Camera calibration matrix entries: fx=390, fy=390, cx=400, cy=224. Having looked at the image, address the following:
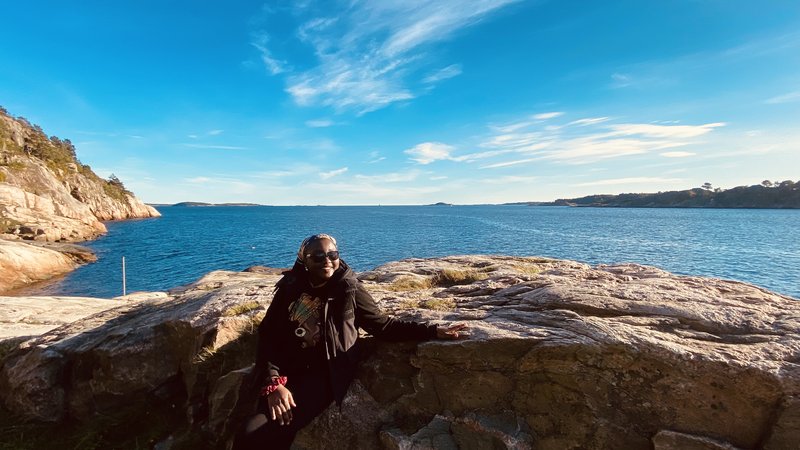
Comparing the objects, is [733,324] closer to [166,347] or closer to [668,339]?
[668,339]

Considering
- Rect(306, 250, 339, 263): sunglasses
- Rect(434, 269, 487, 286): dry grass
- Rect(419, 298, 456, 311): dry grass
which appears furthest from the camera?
Rect(434, 269, 487, 286): dry grass

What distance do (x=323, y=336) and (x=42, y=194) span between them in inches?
4103

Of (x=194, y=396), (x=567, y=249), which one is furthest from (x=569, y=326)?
(x=567, y=249)

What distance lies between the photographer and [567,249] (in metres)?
70.0

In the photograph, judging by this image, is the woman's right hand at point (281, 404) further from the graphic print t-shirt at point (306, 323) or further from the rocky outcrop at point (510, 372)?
the rocky outcrop at point (510, 372)

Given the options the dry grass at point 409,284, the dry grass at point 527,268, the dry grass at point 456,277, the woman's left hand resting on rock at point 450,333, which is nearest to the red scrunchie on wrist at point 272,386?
the woman's left hand resting on rock at point 450,333

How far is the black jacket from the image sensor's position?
19.5ft

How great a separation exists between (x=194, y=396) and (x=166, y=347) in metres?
1.61

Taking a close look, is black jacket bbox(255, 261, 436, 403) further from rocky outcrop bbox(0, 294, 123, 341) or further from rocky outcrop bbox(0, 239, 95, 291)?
rocky outcrop bbox(0, 239, 95, 291)

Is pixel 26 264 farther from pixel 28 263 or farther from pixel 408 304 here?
pixel 408 304

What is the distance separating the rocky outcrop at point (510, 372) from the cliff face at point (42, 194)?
71.5m

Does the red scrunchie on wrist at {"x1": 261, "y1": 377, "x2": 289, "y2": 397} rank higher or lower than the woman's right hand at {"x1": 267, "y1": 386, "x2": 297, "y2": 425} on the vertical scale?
higher

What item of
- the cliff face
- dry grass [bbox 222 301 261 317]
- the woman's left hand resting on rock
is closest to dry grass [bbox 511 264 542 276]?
the woman's left hand resting on rock

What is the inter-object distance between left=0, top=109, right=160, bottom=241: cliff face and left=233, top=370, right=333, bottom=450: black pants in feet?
251
